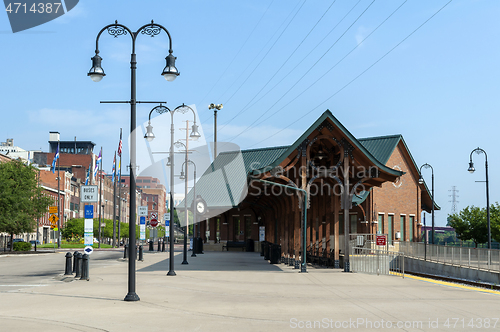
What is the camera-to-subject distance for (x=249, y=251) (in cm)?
5644

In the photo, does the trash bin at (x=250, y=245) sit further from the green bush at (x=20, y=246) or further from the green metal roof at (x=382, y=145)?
the green bush at (x=20, y=246)

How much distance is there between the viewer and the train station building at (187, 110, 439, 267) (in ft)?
91.9

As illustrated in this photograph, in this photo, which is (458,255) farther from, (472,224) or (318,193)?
(472,224)

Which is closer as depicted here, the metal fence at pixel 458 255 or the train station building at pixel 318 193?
the train station building at pixel 318 193

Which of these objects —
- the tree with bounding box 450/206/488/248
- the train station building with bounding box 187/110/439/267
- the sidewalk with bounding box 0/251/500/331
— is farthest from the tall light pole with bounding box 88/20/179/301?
the tree with bounding box 450/206/488/248

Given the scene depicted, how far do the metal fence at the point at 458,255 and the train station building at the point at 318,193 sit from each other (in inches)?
210

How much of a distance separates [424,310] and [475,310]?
130 cm

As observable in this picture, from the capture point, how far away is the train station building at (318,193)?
91.9 ft

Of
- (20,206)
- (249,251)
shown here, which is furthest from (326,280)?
(20,206)

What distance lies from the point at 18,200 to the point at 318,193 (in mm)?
31249

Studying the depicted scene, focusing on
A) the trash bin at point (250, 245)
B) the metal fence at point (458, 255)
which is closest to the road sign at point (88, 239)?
the metal fence at point (458, 255)

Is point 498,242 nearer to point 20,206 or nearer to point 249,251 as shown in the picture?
point 249,251

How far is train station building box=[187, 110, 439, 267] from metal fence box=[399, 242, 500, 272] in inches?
210

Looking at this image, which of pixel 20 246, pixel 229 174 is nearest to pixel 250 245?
pixel 229 174
